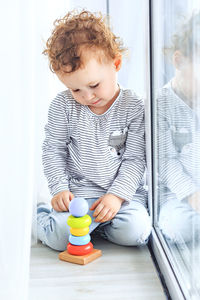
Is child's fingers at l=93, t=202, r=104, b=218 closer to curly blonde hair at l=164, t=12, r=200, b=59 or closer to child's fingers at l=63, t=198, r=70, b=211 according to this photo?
child's fingers at l=63, t=198, r=70, b=211

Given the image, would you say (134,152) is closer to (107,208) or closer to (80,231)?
(107,208)

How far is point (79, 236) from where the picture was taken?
1.22 meters

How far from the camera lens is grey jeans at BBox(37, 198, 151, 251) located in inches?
50.2

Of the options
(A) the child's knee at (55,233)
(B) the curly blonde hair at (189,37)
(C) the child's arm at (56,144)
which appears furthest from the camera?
(C) the child's arm at (56,144)

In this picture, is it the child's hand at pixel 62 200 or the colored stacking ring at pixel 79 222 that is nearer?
the colored stacking ring at pixel 79 222

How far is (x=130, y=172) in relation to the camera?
1.34 m

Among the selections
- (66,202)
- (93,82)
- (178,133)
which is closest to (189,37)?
(178,133)

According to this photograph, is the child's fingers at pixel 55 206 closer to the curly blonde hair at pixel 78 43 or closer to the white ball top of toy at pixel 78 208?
the white ball top of toy at pixel 78 208

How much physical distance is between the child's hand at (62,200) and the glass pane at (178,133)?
277 mm

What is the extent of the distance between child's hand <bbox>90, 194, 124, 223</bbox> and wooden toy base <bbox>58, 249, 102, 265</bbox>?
0.33 feet

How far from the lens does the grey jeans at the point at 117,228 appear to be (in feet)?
4.18

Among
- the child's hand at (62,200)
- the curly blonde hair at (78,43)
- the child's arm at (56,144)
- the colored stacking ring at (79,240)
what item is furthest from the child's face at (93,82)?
the colored stacking ring at (79,240)

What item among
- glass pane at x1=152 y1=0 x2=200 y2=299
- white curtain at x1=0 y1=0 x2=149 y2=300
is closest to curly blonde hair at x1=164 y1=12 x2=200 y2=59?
glass pane at x1=152 y1=0 x2=200 y2=299

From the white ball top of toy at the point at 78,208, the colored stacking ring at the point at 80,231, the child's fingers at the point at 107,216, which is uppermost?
the white ball top of toy at the point at 78,208
